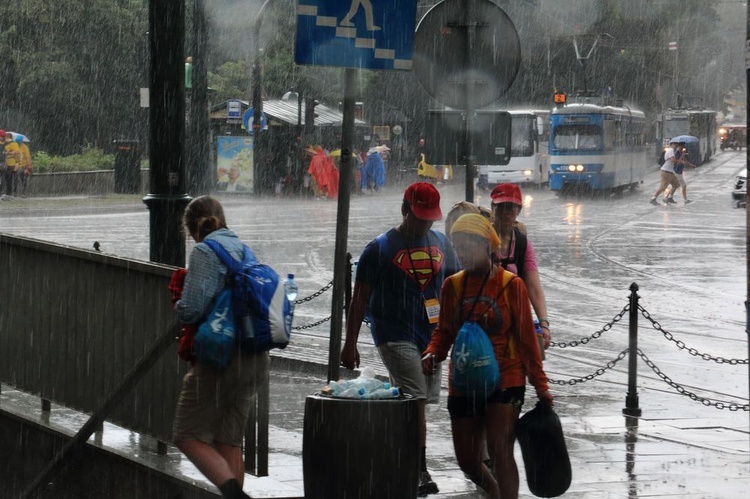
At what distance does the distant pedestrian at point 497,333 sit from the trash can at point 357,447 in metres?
0.58

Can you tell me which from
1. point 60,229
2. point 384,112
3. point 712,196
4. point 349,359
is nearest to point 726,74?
point 384,112

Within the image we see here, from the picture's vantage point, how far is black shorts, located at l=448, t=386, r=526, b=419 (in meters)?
5.86

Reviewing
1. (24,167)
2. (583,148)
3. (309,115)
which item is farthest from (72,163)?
(583,148)

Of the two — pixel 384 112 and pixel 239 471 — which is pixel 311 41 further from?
pixel 384 112

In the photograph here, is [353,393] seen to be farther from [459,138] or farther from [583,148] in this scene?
[583,148]

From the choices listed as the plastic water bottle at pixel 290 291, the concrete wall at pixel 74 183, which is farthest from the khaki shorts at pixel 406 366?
the concrete wall at pixel 74 183

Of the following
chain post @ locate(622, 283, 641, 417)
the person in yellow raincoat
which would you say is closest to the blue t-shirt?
chain post @ locate(622, 283, 641, 417)

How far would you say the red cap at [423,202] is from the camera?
6699 millimetres

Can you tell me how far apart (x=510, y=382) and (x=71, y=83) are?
148 feet

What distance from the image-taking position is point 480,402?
5895 mm

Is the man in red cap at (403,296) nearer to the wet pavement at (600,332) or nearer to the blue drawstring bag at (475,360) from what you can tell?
the wet pavement at (600,332)

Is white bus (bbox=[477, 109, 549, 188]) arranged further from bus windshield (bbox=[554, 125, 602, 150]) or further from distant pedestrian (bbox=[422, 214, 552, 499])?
distant pedestrian (bbox=[422, 214, 552, 499])

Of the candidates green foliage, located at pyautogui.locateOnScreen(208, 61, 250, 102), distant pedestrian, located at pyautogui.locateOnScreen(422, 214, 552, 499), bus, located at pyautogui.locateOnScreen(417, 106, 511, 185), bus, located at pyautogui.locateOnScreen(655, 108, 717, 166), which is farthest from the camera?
bus, located at pyautogui.locateOnScreen(655, 108, 717, 166)

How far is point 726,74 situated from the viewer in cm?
11869
